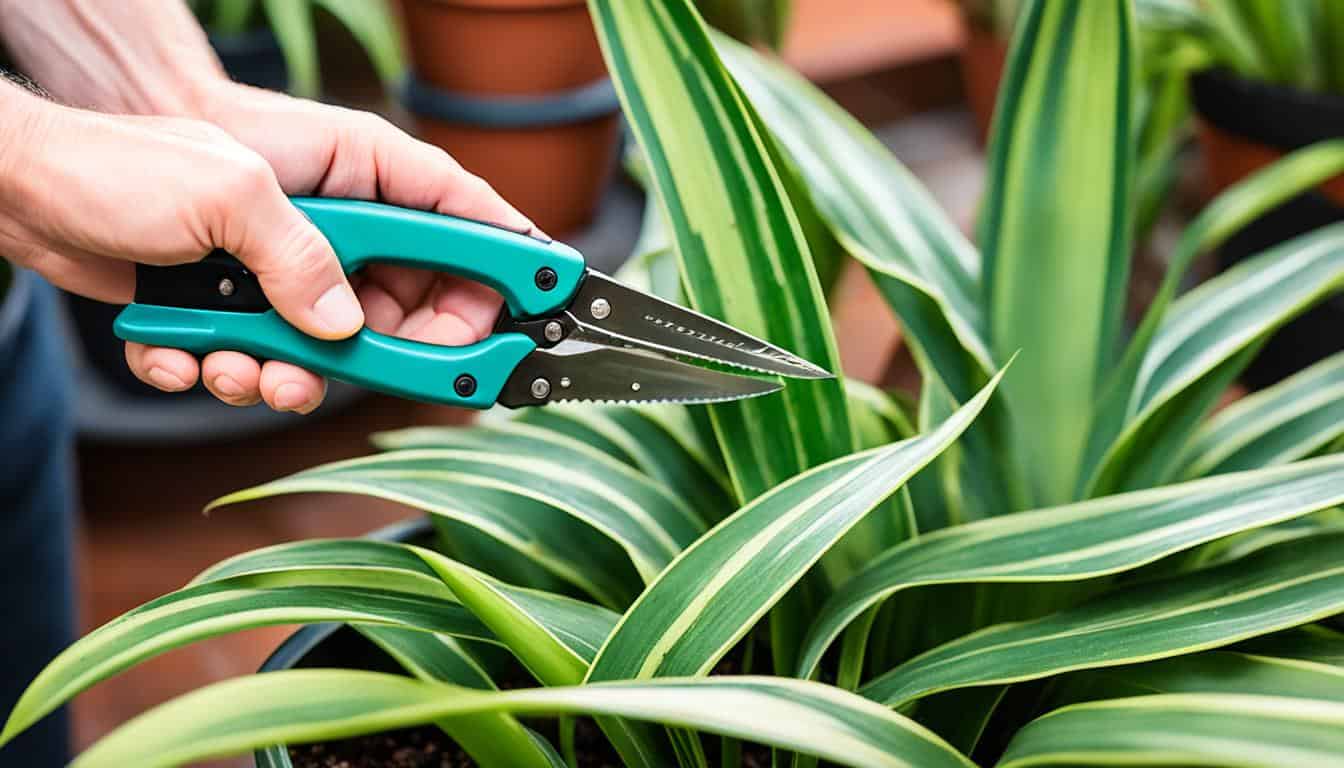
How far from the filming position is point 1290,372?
0.86 meters

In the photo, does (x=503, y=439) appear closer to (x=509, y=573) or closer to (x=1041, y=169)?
(x=509, y=573)

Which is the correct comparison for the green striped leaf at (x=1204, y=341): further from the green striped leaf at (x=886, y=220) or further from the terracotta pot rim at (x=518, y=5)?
the terracotta pot rim at (x=518, y=5)

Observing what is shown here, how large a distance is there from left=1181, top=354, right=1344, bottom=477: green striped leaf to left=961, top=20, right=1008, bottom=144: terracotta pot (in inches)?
20.4

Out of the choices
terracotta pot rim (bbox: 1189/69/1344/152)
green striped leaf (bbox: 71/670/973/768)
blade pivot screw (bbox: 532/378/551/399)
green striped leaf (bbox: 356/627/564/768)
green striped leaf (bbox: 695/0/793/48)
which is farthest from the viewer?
green striped leaf (bbox: 695/0/793/48)

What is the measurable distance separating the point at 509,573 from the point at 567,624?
0.08 metres

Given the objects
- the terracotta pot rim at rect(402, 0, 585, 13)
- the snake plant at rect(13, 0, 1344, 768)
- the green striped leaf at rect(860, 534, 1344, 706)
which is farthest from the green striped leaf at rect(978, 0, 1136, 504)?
the terracotta pot rim at rect(402, 0, 585, 13)

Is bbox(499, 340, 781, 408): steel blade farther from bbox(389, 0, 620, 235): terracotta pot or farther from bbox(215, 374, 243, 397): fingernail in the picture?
bbox(389, 0, 620, 235): terracotta pot

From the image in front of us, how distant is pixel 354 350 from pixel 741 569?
0.18 meters

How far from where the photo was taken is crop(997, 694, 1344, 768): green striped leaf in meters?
0.32

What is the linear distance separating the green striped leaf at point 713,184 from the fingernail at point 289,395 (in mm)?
159

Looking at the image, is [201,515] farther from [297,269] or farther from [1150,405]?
[1150,405]

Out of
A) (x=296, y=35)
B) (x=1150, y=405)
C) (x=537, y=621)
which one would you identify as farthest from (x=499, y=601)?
(x=296, y=35)

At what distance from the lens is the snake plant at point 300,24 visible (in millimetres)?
864

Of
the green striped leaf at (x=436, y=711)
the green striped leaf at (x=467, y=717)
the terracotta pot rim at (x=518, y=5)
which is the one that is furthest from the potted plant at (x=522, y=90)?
the green striped leaf at (x=436, y=711)
